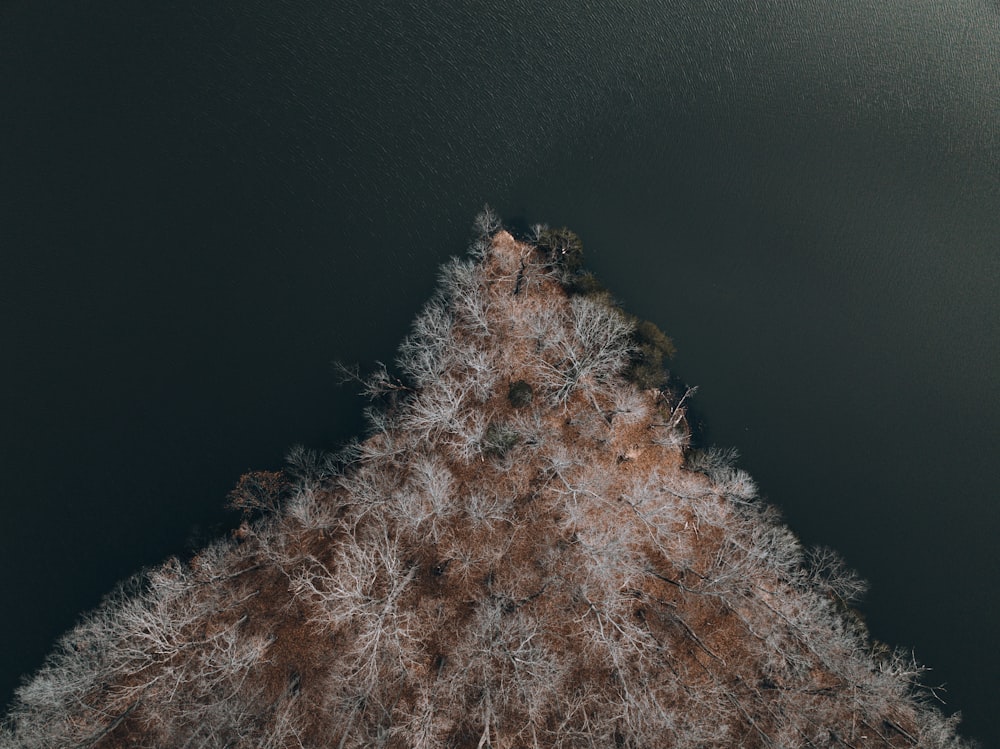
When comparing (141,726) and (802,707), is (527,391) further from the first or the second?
(141,726)

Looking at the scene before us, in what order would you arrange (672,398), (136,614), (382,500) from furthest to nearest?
(672,398) → (382,500) → (136,614)

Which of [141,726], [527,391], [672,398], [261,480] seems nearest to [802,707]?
[672,398]

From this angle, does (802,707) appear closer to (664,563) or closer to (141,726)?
(664,563)

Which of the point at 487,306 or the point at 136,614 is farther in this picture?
the point at 487,306

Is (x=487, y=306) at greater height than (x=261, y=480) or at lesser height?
greater

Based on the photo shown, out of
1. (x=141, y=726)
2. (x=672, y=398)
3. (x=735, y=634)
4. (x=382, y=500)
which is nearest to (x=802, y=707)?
(x=735, y=634)

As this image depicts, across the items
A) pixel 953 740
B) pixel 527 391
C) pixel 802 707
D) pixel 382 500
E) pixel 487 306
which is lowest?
pixel 382 500

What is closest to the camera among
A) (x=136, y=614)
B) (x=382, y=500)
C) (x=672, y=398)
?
(x=136, y=614)
